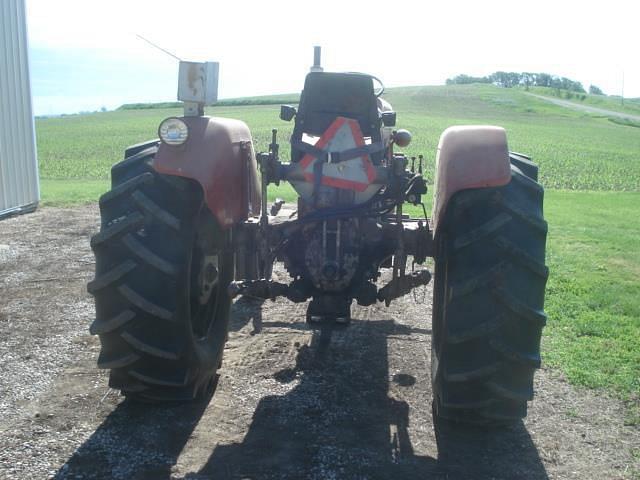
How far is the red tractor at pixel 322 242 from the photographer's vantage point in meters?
3.80

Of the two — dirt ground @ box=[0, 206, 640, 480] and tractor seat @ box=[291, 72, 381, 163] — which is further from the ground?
tractor seat @ box=[291, 72, 381, 163]

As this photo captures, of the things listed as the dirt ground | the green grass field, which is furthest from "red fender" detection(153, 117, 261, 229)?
the green grass field

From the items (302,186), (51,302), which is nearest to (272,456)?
(302,186)

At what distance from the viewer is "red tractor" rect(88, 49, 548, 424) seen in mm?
3799

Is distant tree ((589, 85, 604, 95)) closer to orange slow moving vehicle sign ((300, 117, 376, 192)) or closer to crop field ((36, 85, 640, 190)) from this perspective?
crop field ((36, 85, 640, 190))

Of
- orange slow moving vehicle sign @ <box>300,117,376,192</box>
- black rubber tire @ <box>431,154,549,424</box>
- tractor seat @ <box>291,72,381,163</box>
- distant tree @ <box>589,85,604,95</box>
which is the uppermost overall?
distant tree @ <box>589,85,604,95</box>

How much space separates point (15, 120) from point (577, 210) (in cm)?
1018

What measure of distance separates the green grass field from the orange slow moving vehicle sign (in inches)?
80.3

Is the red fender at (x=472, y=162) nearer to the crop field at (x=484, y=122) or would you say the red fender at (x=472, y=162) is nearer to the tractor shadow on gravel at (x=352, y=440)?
the tractor shadow on gravel at (x=352, y=440)

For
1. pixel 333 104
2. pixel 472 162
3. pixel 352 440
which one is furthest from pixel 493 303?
pixel 333 104

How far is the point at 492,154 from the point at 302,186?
128 centimetres

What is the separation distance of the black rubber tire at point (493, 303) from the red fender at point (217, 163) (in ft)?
4.37

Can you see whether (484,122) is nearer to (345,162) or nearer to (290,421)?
(345,162)

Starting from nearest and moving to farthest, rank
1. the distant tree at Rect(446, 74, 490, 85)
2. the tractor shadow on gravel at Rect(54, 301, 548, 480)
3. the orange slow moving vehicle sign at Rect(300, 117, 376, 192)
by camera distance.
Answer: the tractor shadow on gravel at Rect(54, 301, 548, 480) < the orange slow moving vehicle sign at Rect(300, 117, 376, 192) < the distant tree at Rect(446, 74, 490, 85)
